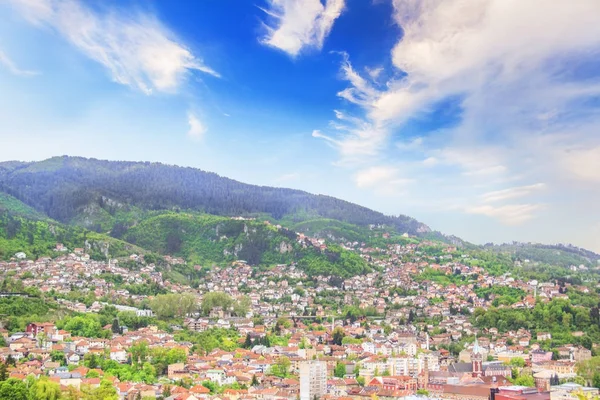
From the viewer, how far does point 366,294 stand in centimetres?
5688

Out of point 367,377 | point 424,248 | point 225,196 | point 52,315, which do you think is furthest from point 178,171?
point 367,377

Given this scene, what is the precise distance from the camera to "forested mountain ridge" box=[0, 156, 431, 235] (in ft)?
276

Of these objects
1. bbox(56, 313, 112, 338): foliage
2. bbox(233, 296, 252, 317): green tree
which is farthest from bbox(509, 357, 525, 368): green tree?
bbox(56, 313, 112, 338): foliage

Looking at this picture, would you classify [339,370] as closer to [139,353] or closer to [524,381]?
[524,381]

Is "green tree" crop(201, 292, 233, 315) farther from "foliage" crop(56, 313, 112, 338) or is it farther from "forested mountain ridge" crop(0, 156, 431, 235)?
"forested mountain ridge" crop(0, 156, 431, 235)

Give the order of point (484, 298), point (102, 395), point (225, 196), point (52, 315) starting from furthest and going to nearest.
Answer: point (225, 196) → point (484, 298) → point (52, 315) → point (102, 395)

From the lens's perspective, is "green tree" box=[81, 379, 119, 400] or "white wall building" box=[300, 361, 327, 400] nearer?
"green tree" box=[81, 379, 119, 400]

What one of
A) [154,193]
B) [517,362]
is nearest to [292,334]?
[517,362]

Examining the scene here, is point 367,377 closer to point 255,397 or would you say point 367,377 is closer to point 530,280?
point 255,397

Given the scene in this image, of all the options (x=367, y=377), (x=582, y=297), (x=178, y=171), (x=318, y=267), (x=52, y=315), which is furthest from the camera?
(x=178, y=171)

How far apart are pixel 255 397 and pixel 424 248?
5355 centimetres

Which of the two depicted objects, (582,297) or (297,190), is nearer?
(582,297)

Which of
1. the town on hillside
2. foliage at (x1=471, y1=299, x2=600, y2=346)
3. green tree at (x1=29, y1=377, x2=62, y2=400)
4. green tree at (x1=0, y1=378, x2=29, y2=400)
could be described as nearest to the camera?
green tree at (x1=0, y1=378, x2=29, y2=400)

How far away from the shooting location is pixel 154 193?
91.9 metres
